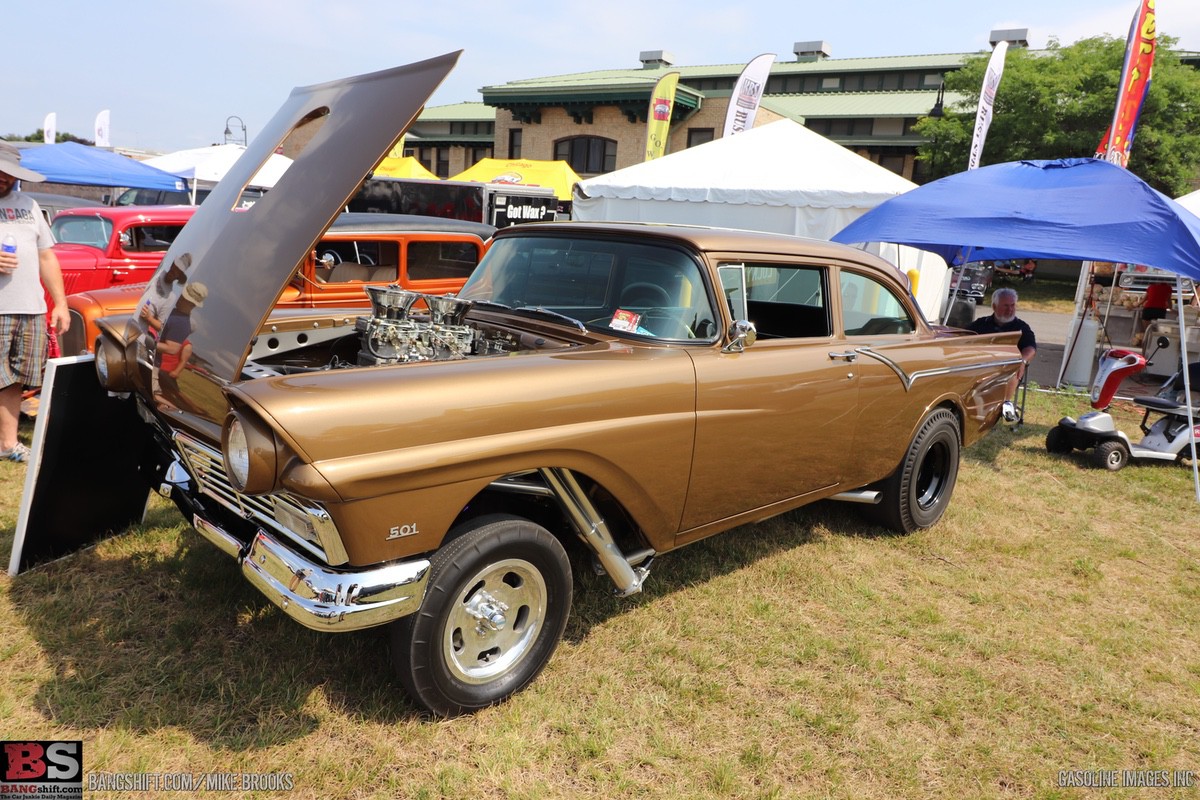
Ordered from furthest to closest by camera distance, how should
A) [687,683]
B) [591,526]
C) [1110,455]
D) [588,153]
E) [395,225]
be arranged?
[588,153] < [395,225] < [1110,455] < [687,683] < [591,526]

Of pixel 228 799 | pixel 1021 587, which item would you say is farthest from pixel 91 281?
pixel 1021 587

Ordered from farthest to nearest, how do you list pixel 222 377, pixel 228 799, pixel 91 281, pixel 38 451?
pixel 91 281, pixel 38 451, pixel 222 377, pixel 228 799

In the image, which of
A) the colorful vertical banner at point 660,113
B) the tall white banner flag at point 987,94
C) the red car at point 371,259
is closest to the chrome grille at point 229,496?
the red car at point 371,259

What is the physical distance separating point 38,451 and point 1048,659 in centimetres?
450

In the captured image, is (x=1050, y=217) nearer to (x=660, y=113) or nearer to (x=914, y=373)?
(x=914, y=373)

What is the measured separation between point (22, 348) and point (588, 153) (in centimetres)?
2918

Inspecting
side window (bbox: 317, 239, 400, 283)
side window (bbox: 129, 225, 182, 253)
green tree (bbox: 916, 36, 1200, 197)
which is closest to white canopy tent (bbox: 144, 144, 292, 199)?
side window (bbox: 129, 225, 182, 253)

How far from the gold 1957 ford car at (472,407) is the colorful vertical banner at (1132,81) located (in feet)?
26.6

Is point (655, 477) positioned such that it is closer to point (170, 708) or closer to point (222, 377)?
point (222, 377)

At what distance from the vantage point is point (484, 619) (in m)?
2.75

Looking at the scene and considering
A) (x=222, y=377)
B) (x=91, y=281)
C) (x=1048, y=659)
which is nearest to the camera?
(x=222, y=377)

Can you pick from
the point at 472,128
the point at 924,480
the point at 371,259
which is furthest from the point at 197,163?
the point at 472,128

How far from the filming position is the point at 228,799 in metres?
2.36

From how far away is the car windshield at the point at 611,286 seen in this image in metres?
3.35
